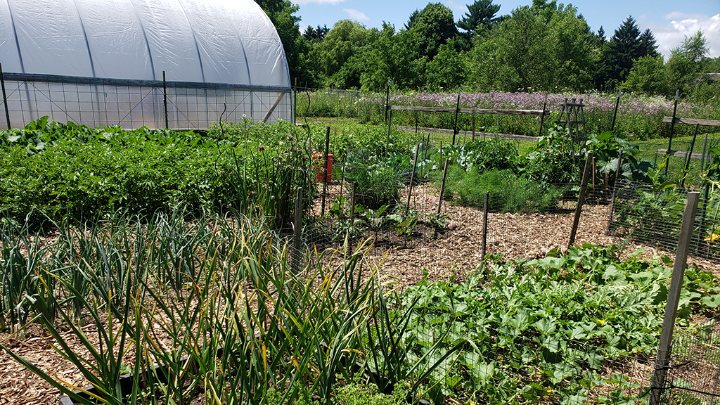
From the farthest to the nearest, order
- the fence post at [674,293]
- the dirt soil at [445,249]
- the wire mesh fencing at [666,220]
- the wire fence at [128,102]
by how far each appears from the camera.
→ the wire fence at [128,102] < the wire mesh fencing at [666,220] < the dirt soil at [445,249] < the fence post at [674,293]

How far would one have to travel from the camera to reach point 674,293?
2.09 metres

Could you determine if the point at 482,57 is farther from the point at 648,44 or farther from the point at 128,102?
the point at 648,44

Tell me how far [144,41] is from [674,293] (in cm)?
1114

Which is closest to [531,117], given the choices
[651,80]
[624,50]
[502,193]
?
[502,193]

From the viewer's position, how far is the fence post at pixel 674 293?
2061 mm

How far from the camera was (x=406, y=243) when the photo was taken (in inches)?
193

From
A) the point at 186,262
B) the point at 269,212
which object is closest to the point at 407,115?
the point at 269,212

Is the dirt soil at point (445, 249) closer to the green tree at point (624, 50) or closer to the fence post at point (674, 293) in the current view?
the fence post at point (674, 293)

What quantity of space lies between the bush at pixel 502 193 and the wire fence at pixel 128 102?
5041mm

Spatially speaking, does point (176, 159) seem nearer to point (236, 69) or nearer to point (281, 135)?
point (281, 135)

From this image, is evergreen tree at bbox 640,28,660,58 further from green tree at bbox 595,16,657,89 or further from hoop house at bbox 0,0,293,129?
hoop house at bbox 0,0,293,129

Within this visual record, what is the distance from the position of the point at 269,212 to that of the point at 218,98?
8.03m

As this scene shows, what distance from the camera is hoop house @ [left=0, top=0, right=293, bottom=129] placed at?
900 centimetres

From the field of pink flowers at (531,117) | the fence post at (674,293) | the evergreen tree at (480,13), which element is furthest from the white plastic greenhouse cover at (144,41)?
the evergreen tree at (480,13)
